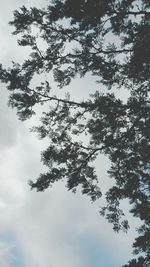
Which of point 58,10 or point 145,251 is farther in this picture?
point 145,251

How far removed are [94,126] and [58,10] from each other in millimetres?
3986

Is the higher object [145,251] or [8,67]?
[8,67]

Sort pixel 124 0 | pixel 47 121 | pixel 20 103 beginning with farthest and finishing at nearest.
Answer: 1. pixel 47 121
2. pixel 20 103
3. pixel 124 0

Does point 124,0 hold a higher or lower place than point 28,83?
higher

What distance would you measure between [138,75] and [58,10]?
10.7ft

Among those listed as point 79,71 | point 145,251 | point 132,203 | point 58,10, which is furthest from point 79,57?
point 145,251

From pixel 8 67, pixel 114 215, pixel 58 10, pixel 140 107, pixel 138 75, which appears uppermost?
pixel 58 10

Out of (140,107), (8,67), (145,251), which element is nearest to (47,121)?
(8,67)

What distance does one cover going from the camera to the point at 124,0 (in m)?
12.1

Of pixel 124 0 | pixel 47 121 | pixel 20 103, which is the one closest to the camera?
pixel 124 0

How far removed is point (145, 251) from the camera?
13.7m

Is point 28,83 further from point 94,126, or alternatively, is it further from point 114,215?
point 114,215

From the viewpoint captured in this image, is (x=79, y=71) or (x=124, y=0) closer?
(x=124, y=0)

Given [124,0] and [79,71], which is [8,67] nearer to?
[79,71]
